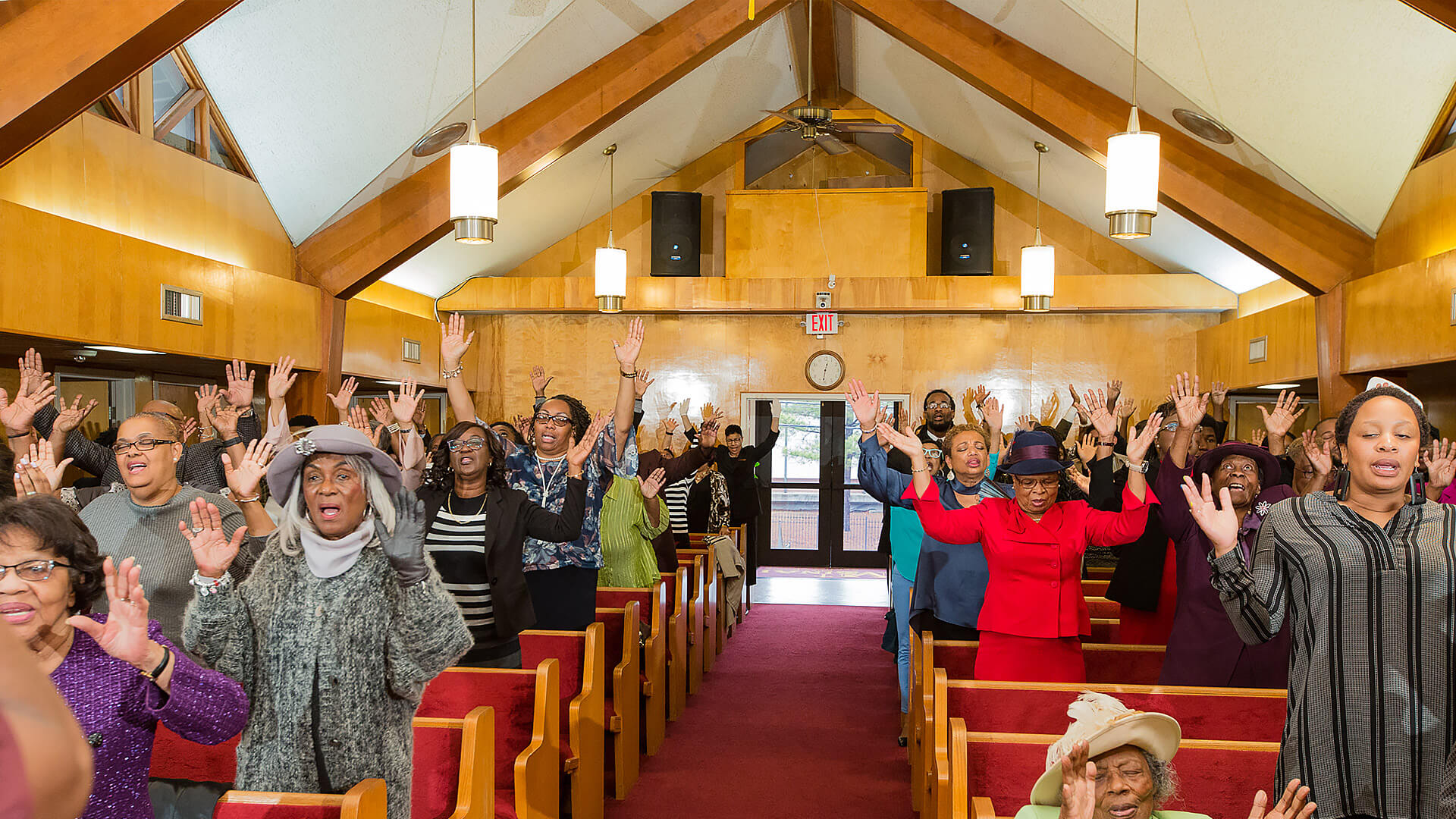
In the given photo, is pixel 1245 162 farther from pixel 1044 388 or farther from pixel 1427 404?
pixel 1044 388

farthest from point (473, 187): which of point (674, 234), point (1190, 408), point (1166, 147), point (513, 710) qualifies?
point (674, 234)

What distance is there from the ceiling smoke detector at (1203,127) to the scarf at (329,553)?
6149mm

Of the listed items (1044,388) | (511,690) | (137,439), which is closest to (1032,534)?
(511,690)

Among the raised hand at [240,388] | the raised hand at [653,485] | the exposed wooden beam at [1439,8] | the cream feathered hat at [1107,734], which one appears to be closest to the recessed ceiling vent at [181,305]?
the raised hand at [240,388]

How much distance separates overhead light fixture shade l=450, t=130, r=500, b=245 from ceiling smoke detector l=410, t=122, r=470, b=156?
1.52m

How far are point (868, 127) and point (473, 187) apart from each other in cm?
328

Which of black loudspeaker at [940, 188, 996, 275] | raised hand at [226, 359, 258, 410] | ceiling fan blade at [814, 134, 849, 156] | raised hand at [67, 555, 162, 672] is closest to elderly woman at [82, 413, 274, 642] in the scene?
raised hand at [67, 555, 162, 672]

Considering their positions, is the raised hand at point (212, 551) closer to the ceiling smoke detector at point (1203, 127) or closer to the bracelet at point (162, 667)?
the bracelet at point (162, 667)

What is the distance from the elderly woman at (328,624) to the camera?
79.6 inches

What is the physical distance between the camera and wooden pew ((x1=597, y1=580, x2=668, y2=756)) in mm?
4941

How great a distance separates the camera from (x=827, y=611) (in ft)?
29.5

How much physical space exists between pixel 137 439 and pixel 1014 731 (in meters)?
2.78

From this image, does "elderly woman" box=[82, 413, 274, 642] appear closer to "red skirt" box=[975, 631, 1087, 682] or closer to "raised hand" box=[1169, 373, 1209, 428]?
"red skirt" box=[975, 631, 1087, 682]

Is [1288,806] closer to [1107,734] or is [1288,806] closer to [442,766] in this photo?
[1107,734]
